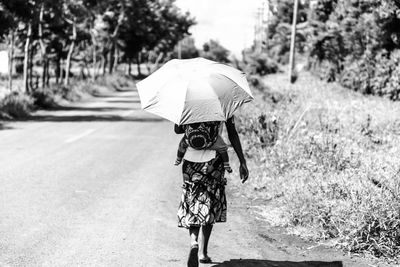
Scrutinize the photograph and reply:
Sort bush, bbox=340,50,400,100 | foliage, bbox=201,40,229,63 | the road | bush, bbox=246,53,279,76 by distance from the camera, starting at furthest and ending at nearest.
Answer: foliage, bbox=201,40,229,63, bush, bbox=246,53,279,76, bush, bbox=340,50,400,100, the road

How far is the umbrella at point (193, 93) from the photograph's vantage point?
16.7ft

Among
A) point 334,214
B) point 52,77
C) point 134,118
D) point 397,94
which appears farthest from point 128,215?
point 52,77

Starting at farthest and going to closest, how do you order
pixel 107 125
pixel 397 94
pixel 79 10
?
pixel 79 10
pixel 397 94
pixel 107 125

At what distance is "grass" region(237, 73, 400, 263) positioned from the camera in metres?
6.19

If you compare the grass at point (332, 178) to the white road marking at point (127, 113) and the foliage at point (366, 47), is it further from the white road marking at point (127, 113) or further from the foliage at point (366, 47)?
the foliage at point (366, 47)

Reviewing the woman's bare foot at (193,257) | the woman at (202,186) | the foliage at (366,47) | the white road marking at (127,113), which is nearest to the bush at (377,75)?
the foliage at (366,47)

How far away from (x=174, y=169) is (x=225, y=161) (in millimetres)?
6349

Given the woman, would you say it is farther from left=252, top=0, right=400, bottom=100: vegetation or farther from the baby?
left=252, top=0, right=400, bottom=100: vegetation

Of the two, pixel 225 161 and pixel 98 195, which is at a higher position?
pixel 225 161

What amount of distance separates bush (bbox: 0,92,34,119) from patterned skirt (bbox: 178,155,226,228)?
1717 cm

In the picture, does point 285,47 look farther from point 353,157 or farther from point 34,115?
point 353,157

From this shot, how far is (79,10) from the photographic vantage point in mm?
30500

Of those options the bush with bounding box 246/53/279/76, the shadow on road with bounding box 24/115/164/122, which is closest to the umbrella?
the shadow on road with bounding box 24/115/164/122

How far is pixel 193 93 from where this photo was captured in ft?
16.9
